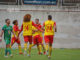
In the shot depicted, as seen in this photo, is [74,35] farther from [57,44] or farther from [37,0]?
[37,0]

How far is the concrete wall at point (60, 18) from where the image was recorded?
2523cm

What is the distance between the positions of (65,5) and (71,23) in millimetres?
1408

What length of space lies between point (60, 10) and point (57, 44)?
99.3 inches

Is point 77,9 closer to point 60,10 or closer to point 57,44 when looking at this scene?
point 60,10

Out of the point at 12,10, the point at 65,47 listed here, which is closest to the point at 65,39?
the point at 65,47

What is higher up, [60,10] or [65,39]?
[60,10]

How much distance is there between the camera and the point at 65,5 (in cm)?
2548

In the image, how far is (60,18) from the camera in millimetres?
25438

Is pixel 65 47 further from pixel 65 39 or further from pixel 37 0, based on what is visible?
pixel 37 0

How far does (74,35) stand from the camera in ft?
83.6

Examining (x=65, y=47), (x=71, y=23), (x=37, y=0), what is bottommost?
(x=65, y=47)

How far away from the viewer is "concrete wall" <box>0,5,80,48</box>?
2523 centimetres

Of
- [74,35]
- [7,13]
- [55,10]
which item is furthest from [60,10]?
[7,13]

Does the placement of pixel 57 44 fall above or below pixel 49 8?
below
